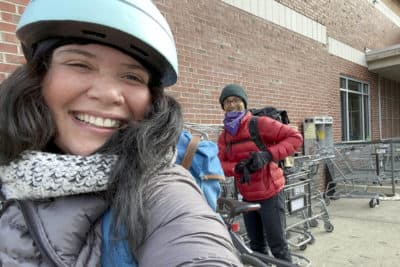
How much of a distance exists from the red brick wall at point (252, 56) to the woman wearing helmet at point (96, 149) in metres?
2.05

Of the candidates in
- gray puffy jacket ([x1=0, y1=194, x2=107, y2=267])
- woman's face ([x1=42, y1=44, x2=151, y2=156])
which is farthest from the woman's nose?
gray puffy jacket ([x1=0, y1=194, x2=107, y2=267])

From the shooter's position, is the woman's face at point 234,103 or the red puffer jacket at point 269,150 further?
the woman's face at point 234,103

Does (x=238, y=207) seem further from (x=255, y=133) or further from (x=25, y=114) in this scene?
(x=25, y=114)

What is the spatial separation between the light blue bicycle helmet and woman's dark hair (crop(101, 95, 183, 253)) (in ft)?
0.67

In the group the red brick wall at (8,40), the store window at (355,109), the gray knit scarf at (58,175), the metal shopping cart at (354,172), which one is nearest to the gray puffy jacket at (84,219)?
the gray knit scarf at (58,175)

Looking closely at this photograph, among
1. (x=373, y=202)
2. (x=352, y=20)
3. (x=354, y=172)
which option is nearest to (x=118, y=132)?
(x=373, y=202)

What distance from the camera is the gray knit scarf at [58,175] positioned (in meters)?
0.98

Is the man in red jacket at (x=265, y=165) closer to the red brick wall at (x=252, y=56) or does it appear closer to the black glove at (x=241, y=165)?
the black glove at (x=241, y=165)

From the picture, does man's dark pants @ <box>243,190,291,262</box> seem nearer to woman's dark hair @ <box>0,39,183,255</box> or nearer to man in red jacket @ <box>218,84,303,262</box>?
man in red jacket @ <box>218,84,303,262</box>

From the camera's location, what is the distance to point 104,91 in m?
1.08

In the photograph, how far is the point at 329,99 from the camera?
26.6 feet

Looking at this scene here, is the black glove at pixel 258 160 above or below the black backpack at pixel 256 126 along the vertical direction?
below

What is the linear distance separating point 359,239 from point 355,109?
583cm

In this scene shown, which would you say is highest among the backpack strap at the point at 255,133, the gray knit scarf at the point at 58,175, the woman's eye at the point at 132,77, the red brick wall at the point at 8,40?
the red brick wall at the point at 8,40
